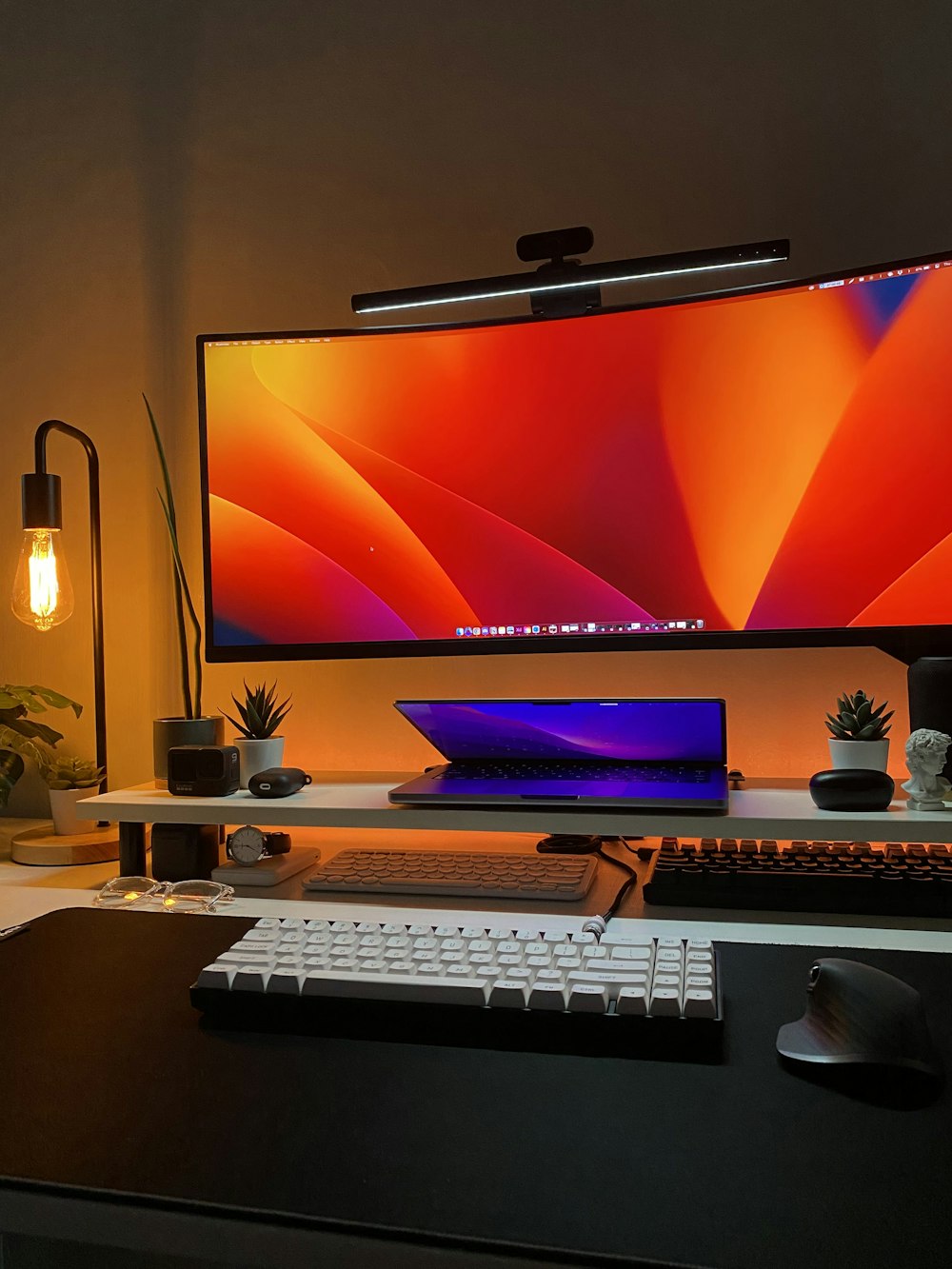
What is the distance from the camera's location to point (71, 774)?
1.38 metres

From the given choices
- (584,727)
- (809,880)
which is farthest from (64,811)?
(809,880)

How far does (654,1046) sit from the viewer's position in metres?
0.58

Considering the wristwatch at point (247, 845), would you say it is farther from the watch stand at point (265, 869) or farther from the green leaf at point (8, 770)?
the green leaf at point (8, 770)

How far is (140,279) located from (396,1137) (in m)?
1.49

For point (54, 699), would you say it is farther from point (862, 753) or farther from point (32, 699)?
point (862, 753)

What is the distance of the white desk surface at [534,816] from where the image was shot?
36.5 inches

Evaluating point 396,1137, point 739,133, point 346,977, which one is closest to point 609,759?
point 346,977

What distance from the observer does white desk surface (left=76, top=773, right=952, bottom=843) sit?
928 mm

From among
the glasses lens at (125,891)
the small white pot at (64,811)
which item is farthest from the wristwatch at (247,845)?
the small white pot at (64,811)

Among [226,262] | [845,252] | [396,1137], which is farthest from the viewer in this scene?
[226,262]

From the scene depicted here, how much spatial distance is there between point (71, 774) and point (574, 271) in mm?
983

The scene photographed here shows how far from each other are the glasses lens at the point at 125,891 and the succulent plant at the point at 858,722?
76cm

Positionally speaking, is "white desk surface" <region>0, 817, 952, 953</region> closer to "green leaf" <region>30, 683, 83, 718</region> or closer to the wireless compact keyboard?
the wireless compact keyboard

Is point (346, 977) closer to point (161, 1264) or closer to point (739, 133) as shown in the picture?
point (161, 1264)
